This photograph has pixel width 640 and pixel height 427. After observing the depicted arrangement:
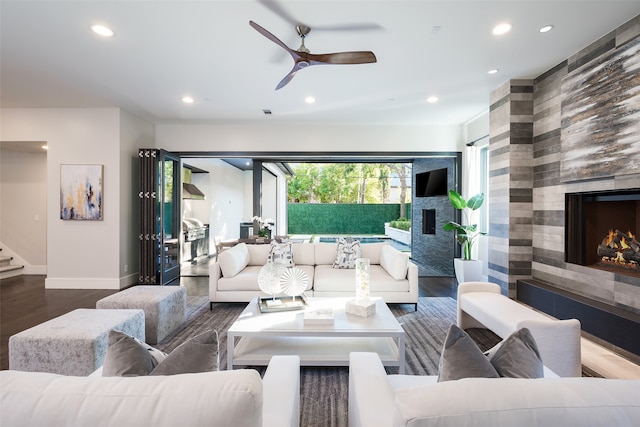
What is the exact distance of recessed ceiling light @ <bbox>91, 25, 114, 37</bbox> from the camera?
9.67ft

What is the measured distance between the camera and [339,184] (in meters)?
18.4

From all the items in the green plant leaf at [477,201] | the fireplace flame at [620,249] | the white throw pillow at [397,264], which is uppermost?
the green plant leaf at [477,201]

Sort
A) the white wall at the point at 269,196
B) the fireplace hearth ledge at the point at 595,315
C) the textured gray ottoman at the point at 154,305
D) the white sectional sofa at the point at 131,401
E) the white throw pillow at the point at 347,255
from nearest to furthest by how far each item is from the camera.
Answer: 1. the white sectional sofa at the point at 131,401
2. the fireplace hearth ledge at the point at 595,315
3. the textured gray ottoman at the point at 154,305
4. the white throw pillow at the point at 347,255
5. the white wall at the point at 269,196

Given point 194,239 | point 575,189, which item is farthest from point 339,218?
point 575,189

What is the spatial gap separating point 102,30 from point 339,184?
51.6 feet

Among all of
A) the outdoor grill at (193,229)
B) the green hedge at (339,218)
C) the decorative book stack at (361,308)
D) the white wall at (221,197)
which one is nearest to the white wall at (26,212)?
the outdoor grill at (193,229)

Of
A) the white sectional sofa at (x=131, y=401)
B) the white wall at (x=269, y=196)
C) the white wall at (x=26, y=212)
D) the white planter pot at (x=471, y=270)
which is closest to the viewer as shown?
the white sectional sofa at (x=131, y=401)

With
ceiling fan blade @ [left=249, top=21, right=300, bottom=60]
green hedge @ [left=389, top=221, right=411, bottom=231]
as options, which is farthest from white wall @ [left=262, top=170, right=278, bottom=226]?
ceiling fan blade @ [left=249, top=21, right=300, bottom=60]

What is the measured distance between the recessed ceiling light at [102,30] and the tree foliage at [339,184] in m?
14.5

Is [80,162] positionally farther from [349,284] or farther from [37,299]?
[349,284]

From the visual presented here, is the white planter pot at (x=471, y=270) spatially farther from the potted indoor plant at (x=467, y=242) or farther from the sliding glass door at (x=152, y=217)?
the sliding glass door at (x=152, y=217)

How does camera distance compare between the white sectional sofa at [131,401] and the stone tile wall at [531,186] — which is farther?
the stone tile wall at [531,186]

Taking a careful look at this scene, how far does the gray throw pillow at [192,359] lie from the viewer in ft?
3.33

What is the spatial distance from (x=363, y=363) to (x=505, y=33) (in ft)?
10.4
